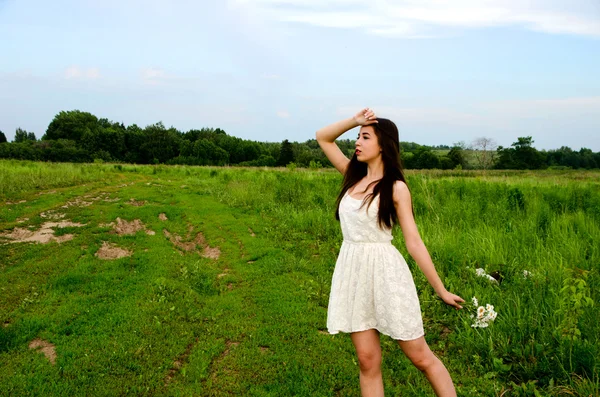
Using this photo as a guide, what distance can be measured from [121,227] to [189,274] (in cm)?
344

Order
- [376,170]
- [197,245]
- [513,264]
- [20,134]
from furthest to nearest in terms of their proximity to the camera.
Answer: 1. [20,134]
2. [197,245]
3. [513,264]
4. [376,170]

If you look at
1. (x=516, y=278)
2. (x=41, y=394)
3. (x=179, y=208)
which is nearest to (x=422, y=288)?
(x=516, y=278)

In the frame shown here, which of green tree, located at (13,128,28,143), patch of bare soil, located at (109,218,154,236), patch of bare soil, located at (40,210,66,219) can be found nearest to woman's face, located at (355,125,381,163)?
patch of bare soil, located at (109,218,154,236)

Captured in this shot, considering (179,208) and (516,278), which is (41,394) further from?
(179,208)

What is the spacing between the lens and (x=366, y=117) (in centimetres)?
254

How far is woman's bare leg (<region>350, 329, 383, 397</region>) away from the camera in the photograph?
97.8 inches

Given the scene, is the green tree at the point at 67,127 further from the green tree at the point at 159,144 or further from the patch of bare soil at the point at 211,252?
the patch of bare soil at the point at 211,252

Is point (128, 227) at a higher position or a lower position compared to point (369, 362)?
lower

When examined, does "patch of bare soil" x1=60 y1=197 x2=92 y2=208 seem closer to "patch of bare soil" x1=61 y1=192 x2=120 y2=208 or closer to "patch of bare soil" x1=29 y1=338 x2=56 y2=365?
"patch of bare soil" x1=61 y1=192 x2=120 y2=208

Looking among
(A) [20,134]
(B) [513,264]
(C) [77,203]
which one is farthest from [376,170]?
(A) [20,134]

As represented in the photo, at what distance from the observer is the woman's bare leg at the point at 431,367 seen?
2295 mm

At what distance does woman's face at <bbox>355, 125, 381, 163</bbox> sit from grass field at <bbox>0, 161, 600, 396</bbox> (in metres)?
2.06

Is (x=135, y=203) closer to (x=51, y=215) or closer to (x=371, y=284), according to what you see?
(x=51, y=215)

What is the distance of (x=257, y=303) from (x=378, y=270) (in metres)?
3.32
